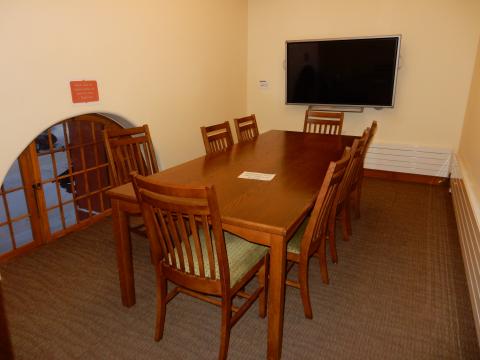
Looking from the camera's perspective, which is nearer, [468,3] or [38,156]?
[38,156]

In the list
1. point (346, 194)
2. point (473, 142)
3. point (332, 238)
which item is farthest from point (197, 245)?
point (473, 142)

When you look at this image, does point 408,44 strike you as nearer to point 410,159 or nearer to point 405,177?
point 410,159

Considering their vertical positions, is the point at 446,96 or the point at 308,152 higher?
the point at 446,96

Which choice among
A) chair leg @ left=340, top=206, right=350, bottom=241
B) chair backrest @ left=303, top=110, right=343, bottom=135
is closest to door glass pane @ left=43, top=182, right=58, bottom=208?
chair leg @ left=340, top=206, right=350, bottom=241

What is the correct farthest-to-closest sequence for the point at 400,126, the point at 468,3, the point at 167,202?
1. the point at 400,126
2. the point at 468,3
3. the point at 167,202

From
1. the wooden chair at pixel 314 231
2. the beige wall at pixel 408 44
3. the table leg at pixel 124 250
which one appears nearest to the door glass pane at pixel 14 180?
the table leg at pixel 124 250

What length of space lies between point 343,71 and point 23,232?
3.84 metres

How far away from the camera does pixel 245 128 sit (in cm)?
346

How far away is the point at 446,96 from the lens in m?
3.99

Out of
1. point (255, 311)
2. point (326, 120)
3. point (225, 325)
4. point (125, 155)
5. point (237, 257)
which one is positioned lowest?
point (255, 311)

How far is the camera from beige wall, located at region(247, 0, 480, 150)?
12.5 ft

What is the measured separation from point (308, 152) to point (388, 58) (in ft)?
6.92

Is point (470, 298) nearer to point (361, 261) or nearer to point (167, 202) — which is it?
point (361, 261)

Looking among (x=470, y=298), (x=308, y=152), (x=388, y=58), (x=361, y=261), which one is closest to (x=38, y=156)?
(x=308, y=152)
